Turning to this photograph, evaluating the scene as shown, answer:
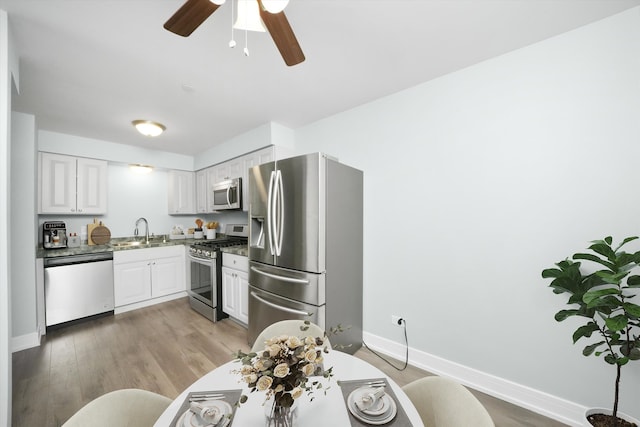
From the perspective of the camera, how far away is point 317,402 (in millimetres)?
934

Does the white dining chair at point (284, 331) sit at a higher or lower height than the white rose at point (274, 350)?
lower

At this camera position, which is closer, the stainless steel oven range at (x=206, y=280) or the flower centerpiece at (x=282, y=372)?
the flower centerpiece at (x=282, y=372)

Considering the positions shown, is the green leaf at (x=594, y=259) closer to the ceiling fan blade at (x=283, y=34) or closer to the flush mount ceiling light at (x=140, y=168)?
the ceiling fan blade at (x=283, y=34)

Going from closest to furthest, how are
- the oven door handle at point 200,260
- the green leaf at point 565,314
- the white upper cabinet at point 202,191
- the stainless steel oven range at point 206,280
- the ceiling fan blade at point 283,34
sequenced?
the ceiling fan blade at point 283,34
the green leaf at point 565,314
the stainless steel oven range at point 206,280
the oven door handle at point 200,260
the white upper cabinet at point 202,191

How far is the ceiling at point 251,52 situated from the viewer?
1.48 m

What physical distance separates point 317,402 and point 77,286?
12.6ft

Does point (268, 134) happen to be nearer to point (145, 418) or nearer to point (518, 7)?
point (518, 7)

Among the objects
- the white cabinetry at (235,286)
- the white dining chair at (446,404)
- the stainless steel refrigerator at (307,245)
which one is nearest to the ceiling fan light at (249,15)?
the stainless steel refrigerator at (307,245)

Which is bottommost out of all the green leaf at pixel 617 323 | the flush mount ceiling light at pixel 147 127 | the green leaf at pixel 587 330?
the green leaf at pixel 587 330

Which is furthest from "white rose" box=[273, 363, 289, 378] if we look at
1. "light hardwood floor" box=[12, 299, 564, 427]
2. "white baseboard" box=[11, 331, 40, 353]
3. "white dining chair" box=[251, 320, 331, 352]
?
"white baseboard" box=[11, 331, 40, 353]

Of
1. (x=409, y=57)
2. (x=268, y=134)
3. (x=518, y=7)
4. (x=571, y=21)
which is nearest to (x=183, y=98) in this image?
(x=268, y=134)

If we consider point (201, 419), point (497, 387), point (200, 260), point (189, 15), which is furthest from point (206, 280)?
point (497, 387)

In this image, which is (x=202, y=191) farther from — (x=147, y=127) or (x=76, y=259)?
(x=76, y=259)

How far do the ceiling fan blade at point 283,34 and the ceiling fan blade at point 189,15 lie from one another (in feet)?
0.76
